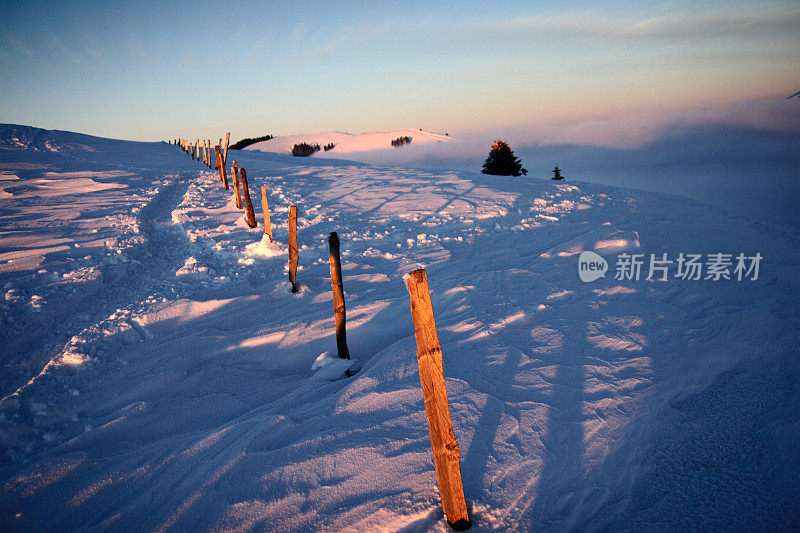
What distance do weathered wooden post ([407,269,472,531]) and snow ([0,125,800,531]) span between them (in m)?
0.23

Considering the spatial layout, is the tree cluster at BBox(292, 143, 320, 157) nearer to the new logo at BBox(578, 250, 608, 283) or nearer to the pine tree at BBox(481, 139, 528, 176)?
the pine tree at BBox(481, 139, 528, 176)

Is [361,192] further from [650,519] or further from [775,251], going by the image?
[650,519]

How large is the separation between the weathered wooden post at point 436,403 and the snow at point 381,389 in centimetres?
23

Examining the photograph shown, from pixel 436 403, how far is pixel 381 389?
5.47 feet

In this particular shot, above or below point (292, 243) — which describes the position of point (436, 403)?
below

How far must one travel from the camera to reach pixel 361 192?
1630 centimetres

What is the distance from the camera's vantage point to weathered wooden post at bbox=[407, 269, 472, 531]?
2256 mm

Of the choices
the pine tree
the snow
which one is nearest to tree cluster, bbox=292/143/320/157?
the pine tree

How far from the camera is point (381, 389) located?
389 centimetres

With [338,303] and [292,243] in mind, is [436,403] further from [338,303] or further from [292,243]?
[292,243]

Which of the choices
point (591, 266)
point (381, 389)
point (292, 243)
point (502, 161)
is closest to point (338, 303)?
point (381, 389)

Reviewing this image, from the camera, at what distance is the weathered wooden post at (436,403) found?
2.26m

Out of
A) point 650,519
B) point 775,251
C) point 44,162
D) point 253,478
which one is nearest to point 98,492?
point 253,478

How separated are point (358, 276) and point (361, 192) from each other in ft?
30.2
